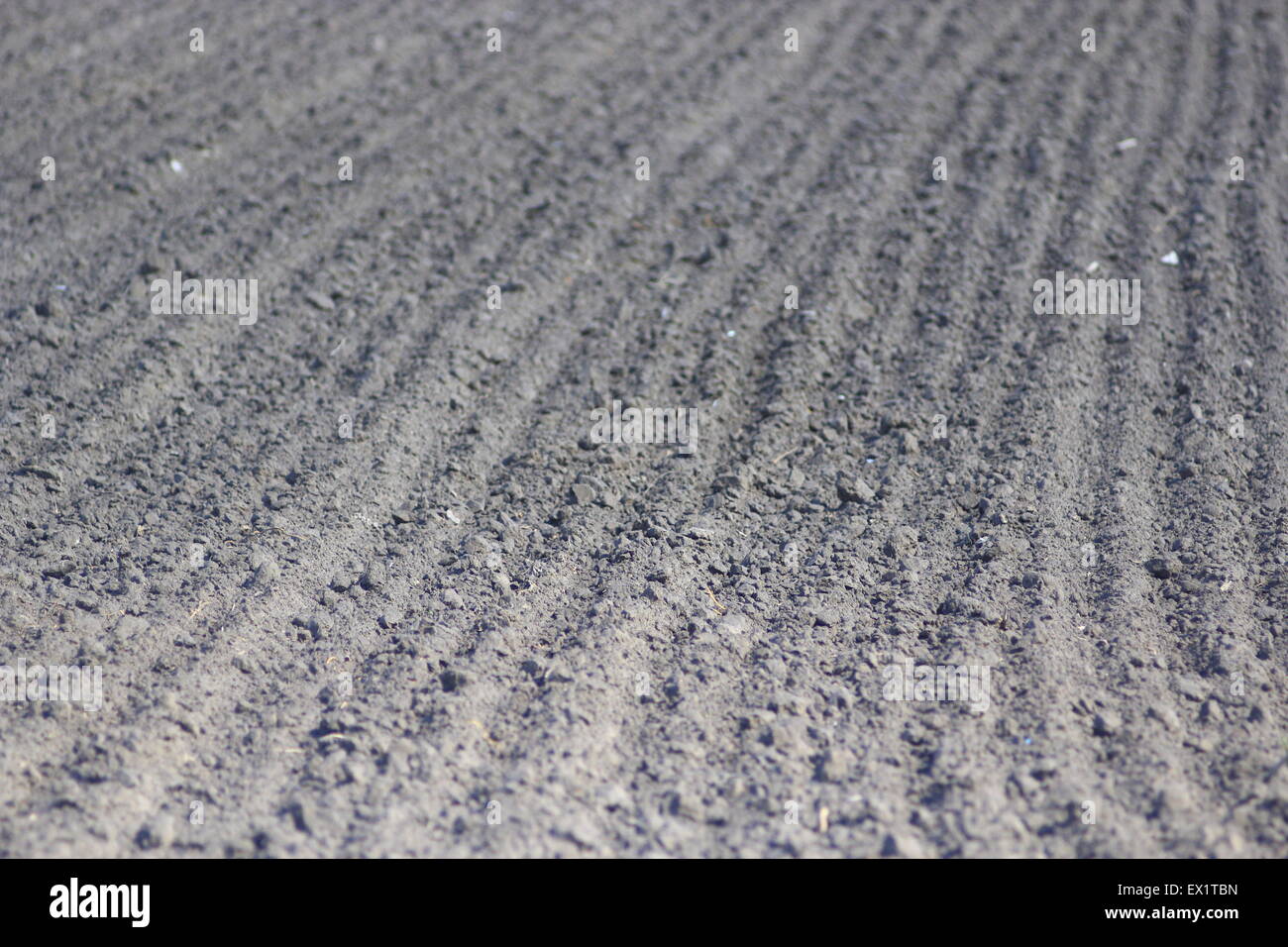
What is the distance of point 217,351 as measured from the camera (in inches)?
186

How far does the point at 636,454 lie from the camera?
14.2 ft

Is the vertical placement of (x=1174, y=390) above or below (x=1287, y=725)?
above

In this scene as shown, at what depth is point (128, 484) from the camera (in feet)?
13.2

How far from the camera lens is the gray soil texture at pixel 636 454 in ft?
9.60

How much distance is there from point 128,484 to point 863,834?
3.01 metres

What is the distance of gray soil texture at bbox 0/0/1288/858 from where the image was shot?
9.60 feet

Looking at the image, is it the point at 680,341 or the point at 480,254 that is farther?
the point at 480,254
